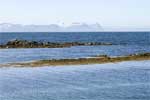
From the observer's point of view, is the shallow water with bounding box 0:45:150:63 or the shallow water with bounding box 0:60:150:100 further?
the shallow water with bounding box 0:45:150:63

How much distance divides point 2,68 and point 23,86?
545 inches

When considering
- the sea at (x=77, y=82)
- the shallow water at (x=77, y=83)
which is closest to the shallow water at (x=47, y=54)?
the sea at (x=77, y=82)

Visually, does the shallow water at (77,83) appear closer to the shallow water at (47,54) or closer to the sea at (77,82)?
the sea at (77,82)

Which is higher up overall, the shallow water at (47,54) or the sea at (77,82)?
the shallow water at (47,54)

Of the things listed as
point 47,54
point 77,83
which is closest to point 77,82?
point 77,83

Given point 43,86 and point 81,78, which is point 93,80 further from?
point 43,86

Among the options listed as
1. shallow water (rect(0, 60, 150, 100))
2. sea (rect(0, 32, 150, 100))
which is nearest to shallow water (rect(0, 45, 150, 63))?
sea (rect(0, 32, 150, 100))

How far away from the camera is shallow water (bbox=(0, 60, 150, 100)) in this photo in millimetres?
31031

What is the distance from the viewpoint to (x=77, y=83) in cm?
3691

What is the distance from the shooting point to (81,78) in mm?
39969

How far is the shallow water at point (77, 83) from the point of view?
31031 mm

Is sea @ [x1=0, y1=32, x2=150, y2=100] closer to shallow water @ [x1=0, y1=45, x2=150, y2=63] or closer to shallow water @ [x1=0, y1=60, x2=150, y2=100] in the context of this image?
shallow water @ [x1=0, y1=60, x2=150, y2=100]

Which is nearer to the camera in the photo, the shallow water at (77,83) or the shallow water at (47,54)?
the shallow water at (77,83)

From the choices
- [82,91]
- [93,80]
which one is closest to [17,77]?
[93,80]
